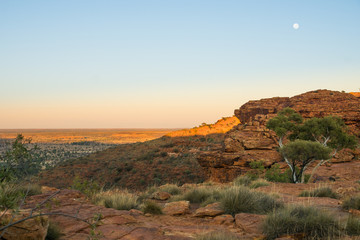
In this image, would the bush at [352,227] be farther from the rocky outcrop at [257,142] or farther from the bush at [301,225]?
the rocky outcrop at [257,142]

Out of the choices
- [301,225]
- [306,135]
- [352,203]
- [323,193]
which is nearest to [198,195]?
[323,193]

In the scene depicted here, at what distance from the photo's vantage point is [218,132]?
150 ft

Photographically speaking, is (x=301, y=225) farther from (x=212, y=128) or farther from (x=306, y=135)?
(x=212, y=128)

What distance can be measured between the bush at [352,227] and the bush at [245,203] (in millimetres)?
2079

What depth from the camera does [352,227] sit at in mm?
5324

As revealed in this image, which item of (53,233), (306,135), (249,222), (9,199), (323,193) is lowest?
(323,193)

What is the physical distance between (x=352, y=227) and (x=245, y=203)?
262 centimetres

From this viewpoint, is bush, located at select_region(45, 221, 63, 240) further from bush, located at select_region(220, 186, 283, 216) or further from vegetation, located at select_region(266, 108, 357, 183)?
vegetation, located at select_region(266, 108, 357, 183)

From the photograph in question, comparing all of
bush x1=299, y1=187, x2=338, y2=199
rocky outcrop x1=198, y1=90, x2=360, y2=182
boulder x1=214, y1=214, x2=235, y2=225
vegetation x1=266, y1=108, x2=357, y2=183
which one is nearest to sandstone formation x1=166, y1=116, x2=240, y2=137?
rocky outcrop x1=198, y1=90, x2=360, y2=182

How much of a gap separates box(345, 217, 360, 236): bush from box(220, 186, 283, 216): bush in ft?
6.82

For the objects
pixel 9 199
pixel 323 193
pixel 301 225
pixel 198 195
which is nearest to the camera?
pixel 9 199

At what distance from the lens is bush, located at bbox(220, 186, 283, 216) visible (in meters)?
7.30

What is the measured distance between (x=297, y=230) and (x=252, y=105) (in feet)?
127

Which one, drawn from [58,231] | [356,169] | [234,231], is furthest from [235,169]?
[58,231]
